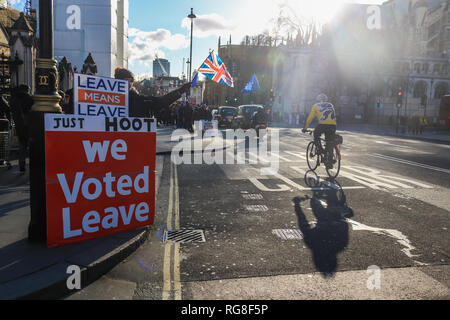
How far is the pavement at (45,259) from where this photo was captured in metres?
3.02

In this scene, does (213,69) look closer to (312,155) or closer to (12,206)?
(312,155)

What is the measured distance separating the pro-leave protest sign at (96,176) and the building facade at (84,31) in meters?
21.6

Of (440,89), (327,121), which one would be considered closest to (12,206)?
(327,121)

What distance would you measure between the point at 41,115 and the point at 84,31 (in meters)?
23.6

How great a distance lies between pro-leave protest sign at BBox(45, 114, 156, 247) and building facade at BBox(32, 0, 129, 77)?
21565mm

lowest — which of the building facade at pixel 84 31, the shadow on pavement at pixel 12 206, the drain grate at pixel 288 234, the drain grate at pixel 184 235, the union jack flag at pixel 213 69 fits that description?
the drain grate at pixel 184 235

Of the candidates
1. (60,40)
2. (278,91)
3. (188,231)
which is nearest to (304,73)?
(278,91)

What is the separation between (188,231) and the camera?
4852 mm

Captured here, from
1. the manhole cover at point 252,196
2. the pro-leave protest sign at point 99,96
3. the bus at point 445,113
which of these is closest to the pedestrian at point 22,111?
the pro-leave protest sign at point 99,96

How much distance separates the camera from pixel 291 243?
445cm

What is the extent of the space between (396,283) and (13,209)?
200 inches

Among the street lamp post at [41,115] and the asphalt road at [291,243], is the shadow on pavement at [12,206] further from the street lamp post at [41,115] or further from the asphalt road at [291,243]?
the asphalt road at [291,243]

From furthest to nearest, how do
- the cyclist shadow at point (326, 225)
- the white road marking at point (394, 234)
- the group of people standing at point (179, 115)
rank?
the group of people standing at point (179, 115), the white road marking at point (394, 234), the cyclist shadow at point (326, 225)
